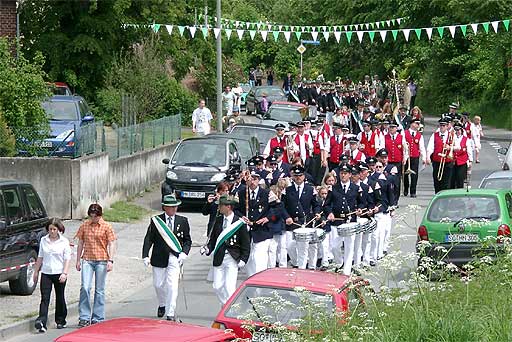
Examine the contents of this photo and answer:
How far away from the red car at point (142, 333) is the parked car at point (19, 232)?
7892 mm

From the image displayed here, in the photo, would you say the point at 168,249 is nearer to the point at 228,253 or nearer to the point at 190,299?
the point at 228,253

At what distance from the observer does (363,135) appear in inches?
1185

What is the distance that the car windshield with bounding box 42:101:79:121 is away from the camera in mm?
30609

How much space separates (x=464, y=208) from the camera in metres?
19.5

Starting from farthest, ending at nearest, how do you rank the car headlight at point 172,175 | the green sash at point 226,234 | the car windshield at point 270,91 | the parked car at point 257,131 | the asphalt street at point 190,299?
the car windshield at point 270,91 → the parked car at point 257,131 → the car headlight at point 172,175 → the asphalt street at point 190,299 → the green sash at point 226,234

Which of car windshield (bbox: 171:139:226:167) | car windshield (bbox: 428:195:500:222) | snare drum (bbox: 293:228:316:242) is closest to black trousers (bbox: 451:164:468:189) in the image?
car windshield (bbox: 171:139:226:167)

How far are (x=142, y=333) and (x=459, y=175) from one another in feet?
65.1

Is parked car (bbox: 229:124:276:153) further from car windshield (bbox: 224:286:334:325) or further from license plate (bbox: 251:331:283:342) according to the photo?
license plate (bbox: 251:331:283:342)

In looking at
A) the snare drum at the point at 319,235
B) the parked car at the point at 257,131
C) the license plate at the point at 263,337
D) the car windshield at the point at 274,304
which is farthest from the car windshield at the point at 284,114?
the license plate at the point at 263,337

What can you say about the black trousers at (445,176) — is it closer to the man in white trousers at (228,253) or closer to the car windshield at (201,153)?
the car windshield at (201,153)

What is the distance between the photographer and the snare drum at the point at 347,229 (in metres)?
20.7

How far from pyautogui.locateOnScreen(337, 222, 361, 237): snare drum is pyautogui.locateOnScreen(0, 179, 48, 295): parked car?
497 cm

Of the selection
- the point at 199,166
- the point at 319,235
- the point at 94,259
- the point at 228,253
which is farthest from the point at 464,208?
the point at 199,166

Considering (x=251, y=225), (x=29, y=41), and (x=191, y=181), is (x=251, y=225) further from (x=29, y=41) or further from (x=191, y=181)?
(x=29, y=41)
